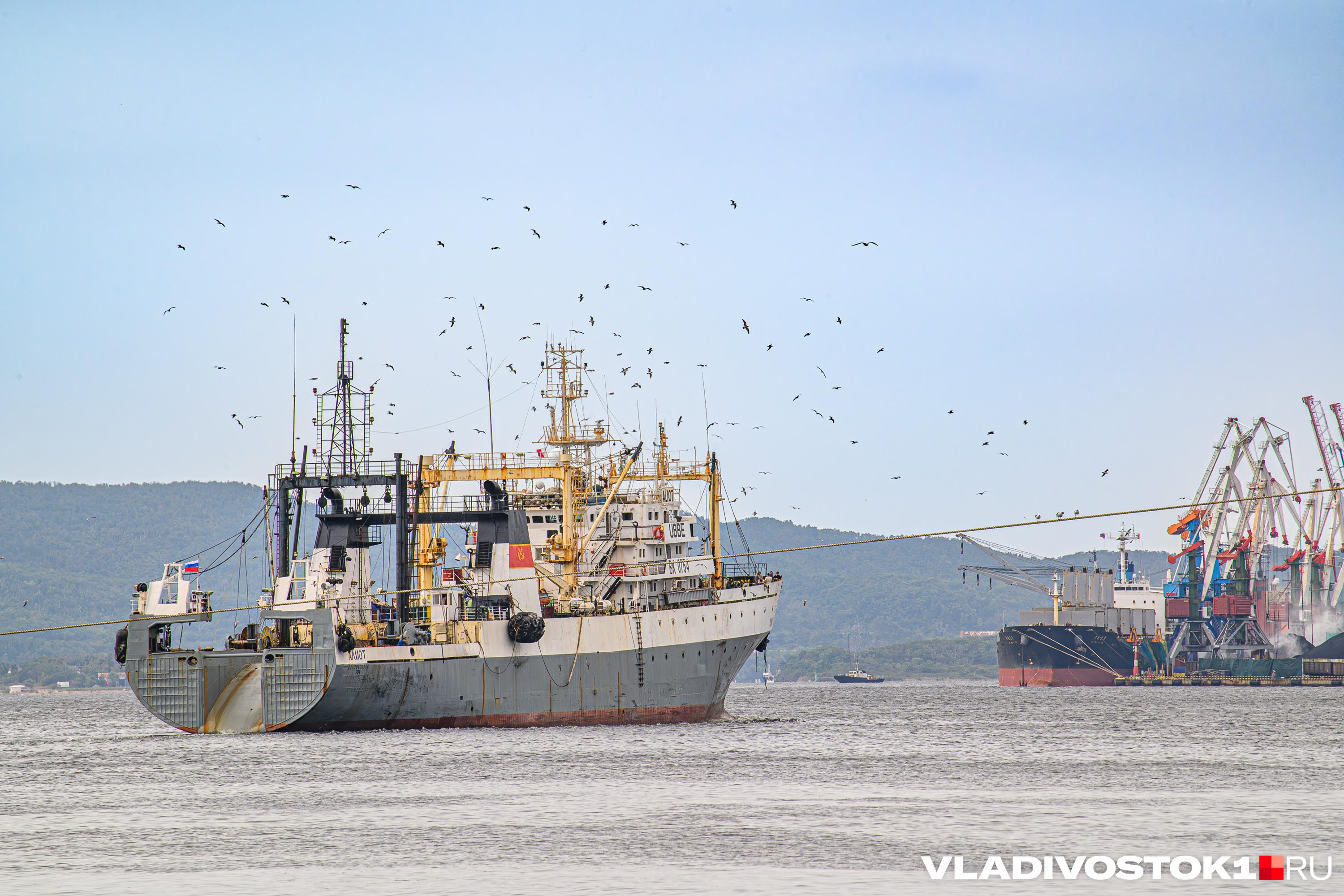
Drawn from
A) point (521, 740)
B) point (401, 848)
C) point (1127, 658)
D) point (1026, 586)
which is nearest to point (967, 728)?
point (521, 740)

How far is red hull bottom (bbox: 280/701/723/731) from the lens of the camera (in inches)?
2057

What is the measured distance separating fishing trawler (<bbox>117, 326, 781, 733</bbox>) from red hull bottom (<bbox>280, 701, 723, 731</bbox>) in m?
0.07

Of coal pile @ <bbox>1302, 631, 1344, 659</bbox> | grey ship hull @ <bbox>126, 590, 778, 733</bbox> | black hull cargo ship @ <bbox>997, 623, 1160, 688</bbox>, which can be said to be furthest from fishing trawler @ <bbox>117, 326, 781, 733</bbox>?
coal pile @ <bbox>1302, 631, 1344, 659</bbox>

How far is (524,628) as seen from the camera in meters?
54.6

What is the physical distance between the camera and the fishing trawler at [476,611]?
51594mm

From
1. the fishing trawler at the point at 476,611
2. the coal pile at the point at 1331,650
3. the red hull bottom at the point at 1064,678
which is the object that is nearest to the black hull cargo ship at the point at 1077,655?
the red hull bottom at the point at 1064,678

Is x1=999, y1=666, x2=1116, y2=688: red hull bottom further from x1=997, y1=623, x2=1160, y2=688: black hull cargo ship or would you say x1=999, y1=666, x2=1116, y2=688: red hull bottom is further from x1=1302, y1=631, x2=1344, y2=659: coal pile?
x1=1302, y1=631, x2=1344, y2=659: coal pile

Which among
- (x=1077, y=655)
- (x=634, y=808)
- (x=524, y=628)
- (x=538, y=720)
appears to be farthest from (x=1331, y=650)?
(x=634, y=808)

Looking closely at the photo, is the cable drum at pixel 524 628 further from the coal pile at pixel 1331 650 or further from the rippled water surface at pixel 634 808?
the coal pile at pixel 1331 650

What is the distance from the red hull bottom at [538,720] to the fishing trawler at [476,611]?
74 mm

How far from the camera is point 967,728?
67250mm

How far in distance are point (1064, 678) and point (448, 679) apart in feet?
362

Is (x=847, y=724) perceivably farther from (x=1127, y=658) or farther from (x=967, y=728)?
(x=1127, y=658)

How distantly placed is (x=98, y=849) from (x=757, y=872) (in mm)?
12469
